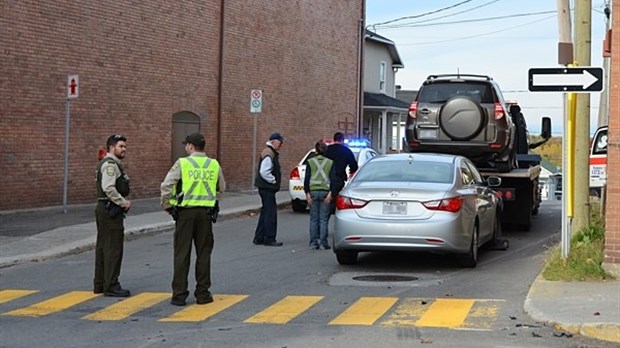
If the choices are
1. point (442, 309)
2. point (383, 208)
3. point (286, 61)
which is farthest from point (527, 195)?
point (286, 61)

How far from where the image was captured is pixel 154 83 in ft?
75.2

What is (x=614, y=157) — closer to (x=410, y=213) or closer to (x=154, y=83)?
(x=410, y=213)

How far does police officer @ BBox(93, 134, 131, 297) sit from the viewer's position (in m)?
10.5

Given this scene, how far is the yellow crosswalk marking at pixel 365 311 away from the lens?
8914mm

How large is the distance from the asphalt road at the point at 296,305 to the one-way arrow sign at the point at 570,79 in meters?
2.40

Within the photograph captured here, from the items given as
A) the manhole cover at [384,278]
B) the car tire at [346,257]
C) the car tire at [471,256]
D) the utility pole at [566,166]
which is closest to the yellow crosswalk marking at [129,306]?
the manhole cover at [384,278]

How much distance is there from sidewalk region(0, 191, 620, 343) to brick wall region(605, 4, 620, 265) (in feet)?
2.10

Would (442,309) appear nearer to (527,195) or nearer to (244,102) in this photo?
(527,195)

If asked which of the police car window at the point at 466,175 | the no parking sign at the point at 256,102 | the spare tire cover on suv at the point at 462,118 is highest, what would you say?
the no parking sign at the point at 256,102

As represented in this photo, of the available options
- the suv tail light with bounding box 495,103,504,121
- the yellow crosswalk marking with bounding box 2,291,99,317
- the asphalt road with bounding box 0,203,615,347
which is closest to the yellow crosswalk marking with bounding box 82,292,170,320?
the asphalt road with bounding box 0,203,615,347

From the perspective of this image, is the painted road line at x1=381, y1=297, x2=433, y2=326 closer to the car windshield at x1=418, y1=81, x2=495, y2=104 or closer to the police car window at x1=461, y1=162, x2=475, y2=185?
the police car window at x1=461, y1=162, x2=475, y2=185

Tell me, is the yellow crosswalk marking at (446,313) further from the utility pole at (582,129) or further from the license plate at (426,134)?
the license plate at (426,134)

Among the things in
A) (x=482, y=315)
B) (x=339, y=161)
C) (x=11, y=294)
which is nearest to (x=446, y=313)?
(x=482, y=315)

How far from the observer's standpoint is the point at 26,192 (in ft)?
62.1
